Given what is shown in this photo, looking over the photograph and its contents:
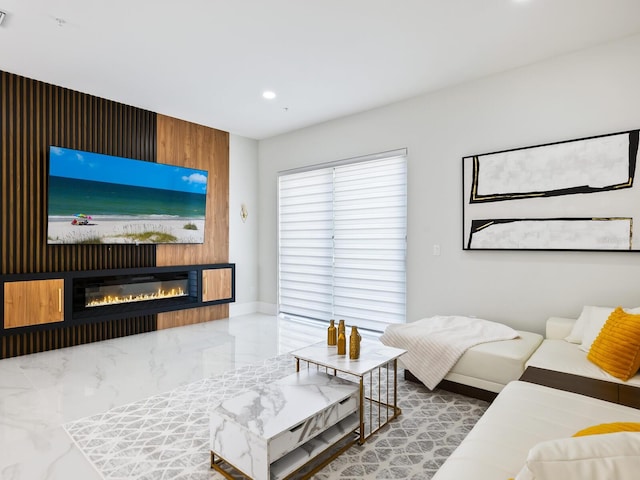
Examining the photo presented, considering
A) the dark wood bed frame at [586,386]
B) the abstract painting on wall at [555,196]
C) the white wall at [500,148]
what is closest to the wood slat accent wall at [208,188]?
the white wall at [500,148]

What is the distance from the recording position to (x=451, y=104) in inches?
155

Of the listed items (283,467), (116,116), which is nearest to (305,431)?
(283,467)

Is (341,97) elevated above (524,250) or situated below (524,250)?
above

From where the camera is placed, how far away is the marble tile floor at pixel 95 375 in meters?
2.04

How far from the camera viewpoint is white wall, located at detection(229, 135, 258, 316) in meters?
5.79

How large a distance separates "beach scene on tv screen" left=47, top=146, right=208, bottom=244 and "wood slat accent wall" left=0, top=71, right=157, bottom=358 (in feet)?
0.63

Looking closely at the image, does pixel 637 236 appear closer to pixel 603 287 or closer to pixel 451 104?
pixel 603 287

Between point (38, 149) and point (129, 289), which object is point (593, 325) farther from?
point (38, 149)

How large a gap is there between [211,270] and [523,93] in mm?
4262

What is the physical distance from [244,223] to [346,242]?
6.28ft

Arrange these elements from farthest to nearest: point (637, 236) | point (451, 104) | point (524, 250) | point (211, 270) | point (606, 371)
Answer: point (211, 270) < point (451, 104) < point (524, 250) < point (637, 236) < point (606, 371)

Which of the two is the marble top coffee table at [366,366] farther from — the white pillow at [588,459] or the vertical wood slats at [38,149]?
the vertical wood slats at [38,149]

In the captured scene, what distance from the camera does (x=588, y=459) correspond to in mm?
697

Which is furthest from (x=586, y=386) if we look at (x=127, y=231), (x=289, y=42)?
(x=127, y=231)
